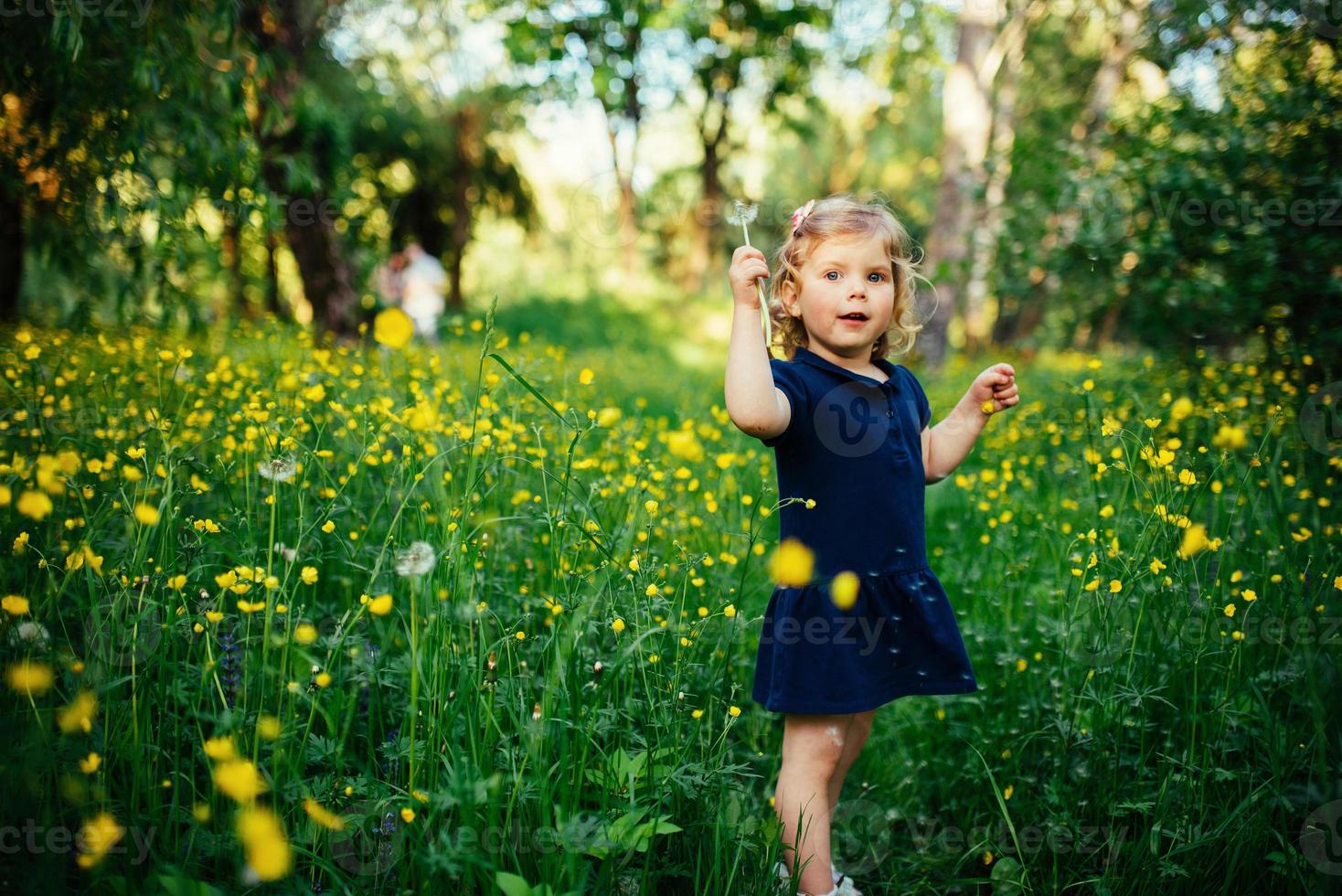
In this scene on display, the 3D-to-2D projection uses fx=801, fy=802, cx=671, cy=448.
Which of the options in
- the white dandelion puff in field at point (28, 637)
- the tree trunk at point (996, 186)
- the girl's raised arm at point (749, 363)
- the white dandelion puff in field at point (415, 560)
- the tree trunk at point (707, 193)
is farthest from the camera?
the tree trunk at point (707, 193)

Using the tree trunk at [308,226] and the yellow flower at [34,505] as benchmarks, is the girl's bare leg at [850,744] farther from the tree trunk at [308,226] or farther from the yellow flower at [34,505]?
the tree trunk at [308,226]

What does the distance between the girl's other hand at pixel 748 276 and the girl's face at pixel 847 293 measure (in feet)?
0.84

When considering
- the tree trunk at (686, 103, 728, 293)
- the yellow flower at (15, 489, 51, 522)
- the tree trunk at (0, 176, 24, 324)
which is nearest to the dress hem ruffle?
the yellow flower at (15, 489, 51, 522)

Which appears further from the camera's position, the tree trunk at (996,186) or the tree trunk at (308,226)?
the tree trunk at (308,226)

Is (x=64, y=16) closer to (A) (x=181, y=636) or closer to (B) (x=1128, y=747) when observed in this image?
(A) (x=181, y=636)

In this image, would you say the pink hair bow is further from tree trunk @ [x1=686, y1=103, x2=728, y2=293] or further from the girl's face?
tree trunk @ [x1=686, y1=103, x2=728, y2=293]

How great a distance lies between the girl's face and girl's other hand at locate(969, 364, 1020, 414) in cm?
33

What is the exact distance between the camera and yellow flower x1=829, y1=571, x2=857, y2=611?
177 cm

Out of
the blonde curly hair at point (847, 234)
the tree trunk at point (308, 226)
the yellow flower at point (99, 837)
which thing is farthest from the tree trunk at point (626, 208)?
the yellow flower at point (99, 837)

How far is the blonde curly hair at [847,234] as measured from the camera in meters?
1.89

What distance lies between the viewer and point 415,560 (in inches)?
56.2

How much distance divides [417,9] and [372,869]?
16.8 metres

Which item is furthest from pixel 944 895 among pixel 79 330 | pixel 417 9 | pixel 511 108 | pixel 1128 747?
pixel 511 108

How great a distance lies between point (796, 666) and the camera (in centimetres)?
177
